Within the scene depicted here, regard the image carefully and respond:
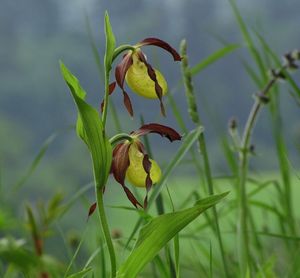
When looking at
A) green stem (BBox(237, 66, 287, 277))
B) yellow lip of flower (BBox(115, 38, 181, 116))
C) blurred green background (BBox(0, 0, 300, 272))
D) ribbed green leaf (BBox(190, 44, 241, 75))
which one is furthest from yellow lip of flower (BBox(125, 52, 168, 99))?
blurred green background (BBox(0, 0, 300, 272))

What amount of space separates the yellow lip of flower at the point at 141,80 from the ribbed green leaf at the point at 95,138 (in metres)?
0.09

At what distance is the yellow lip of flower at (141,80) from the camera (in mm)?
920

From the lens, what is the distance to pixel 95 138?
85cm

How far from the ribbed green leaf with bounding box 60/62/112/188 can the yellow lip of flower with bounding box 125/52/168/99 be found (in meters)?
0.09

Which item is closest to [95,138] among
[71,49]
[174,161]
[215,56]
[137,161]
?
[137,161]

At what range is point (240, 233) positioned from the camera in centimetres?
131

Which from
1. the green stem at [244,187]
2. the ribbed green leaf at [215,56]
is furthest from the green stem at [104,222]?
the ribbed green leaf at [215,56]

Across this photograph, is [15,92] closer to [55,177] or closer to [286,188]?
[55,177]

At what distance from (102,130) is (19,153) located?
54.2 metres

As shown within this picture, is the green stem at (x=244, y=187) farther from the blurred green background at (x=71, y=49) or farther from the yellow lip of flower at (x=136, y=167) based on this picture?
the blurred green background at (x=71, y=49)

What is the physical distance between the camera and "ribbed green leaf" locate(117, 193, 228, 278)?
2.81 ft

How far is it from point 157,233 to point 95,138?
143 mm

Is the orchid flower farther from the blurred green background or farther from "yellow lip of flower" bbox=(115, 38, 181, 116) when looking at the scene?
the blurred green background

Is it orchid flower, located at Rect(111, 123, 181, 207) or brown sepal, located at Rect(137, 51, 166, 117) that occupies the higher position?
brown sepal, located at Rect(137, 51, 166, 117)
